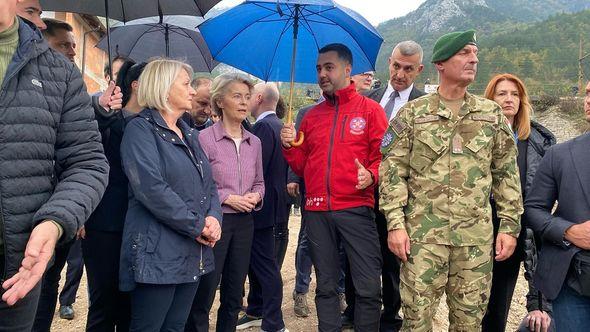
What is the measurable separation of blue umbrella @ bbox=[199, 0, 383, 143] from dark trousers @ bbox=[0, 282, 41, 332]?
229 centimetres

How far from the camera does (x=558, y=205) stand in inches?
103

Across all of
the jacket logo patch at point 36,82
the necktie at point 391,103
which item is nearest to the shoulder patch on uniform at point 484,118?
the necktie at point 391,103

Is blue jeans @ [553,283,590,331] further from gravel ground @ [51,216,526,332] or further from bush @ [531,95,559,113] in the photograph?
bush @ [531,95,559,113]

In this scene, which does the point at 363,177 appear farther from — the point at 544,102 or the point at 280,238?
the point at 544,102

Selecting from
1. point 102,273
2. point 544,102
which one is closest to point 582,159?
point 102,273

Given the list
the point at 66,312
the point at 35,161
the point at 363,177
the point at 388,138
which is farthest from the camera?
the point at 66,312

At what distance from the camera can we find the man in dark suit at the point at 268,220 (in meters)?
3.82

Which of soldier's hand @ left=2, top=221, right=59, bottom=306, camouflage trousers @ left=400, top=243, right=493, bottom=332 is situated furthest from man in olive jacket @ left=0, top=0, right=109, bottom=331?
camouflage trousers @ left=400, top=243, right=493, bottom=332

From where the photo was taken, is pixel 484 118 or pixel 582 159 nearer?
pixel 582 159

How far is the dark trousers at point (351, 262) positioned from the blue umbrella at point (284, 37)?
93cm

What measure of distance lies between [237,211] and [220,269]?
0.43 m

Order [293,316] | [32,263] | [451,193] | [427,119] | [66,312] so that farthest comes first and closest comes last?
[293,316] < [66,312] < [427,119] < [451,193] < [32,263]

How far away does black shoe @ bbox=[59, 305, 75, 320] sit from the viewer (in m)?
4.28

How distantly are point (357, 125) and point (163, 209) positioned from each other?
1.56 m
